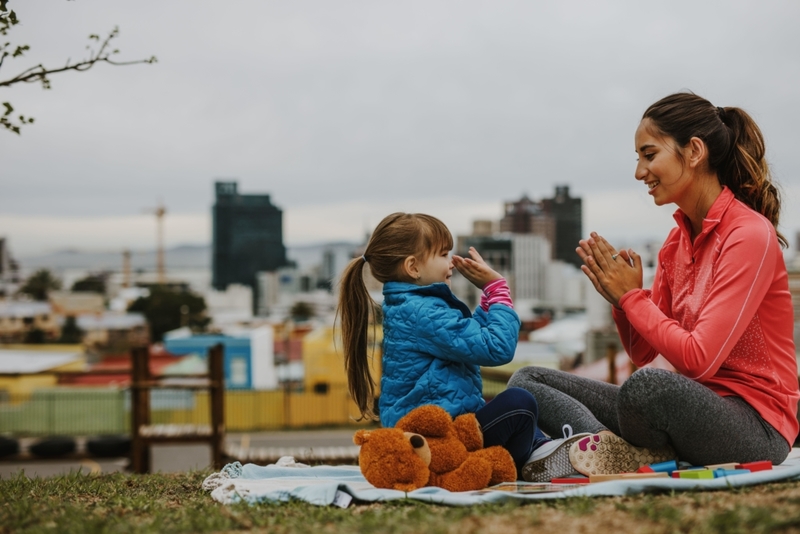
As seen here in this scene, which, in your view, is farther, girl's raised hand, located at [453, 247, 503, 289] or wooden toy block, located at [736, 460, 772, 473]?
girl's raised hand, located at [453, 247, 503, 289]

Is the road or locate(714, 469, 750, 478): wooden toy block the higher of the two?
locate(714, 469, 750, 478): wooden toy block

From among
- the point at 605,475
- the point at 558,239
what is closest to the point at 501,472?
the point at 605,475

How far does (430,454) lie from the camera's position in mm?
2764

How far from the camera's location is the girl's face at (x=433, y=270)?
3.09 metres

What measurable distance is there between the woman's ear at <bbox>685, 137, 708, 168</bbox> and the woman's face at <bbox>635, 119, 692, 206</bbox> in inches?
1.1

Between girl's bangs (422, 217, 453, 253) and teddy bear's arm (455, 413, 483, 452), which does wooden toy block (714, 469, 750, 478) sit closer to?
teddy bear's arm (455, 413, 483, 452)

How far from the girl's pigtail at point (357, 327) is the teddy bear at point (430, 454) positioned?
0.46m

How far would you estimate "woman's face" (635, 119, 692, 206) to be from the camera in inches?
115

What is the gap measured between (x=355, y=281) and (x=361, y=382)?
43 cm

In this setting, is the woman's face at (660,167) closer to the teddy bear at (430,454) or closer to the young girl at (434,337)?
the young girl at (434,337)

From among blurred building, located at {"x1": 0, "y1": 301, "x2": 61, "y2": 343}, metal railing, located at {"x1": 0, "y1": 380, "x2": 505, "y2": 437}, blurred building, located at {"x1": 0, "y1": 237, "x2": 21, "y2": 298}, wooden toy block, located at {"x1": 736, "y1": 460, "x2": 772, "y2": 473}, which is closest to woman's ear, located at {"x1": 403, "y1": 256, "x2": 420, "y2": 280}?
wooden toy block, located at {"x1": 736, "y1": 460, "x2": 772, "y2": 473}

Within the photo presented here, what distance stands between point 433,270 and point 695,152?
43.7 inches

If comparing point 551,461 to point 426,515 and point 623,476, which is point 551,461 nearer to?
point 623,476

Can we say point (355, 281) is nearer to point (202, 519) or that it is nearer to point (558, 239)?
point (202, 519)
